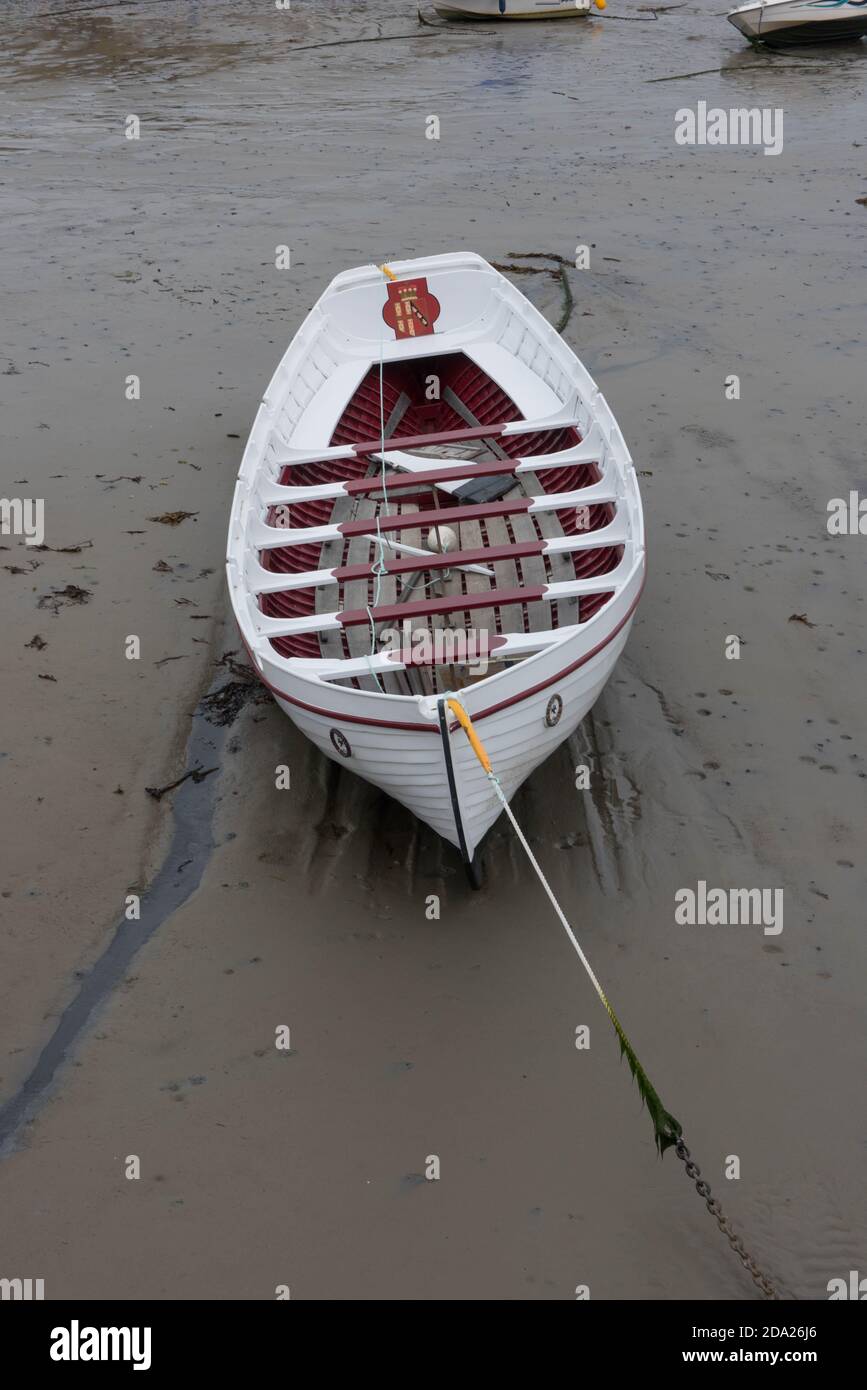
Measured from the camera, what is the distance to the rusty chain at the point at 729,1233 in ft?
12.8

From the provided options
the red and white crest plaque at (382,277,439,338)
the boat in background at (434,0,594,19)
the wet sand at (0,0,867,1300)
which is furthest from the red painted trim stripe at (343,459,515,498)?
the boat in background at (434,0,594,19)

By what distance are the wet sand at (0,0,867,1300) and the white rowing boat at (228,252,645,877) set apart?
2.28 ft

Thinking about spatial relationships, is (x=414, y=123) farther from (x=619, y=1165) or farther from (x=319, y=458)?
(x=619, y=1165)

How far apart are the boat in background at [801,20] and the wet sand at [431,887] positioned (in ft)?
38.2

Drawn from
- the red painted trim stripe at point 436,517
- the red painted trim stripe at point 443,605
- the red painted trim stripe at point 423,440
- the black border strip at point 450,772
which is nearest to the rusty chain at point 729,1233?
the black border strip at point 450,772

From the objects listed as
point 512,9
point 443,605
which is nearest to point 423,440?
point 443,605

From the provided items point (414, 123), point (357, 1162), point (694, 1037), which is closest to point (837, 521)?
point (694, 1037)

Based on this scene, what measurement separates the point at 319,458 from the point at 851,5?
18844 mm

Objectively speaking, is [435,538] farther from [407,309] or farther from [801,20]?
[801,20]

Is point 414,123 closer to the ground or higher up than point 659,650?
higher up

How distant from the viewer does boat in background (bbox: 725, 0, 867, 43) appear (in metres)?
20.2

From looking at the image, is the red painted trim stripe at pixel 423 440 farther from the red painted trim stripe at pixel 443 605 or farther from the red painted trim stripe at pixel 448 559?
the red painted trim stripe at pixel 443 605

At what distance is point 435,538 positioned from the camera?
615cm

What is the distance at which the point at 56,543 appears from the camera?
774 centimetres
